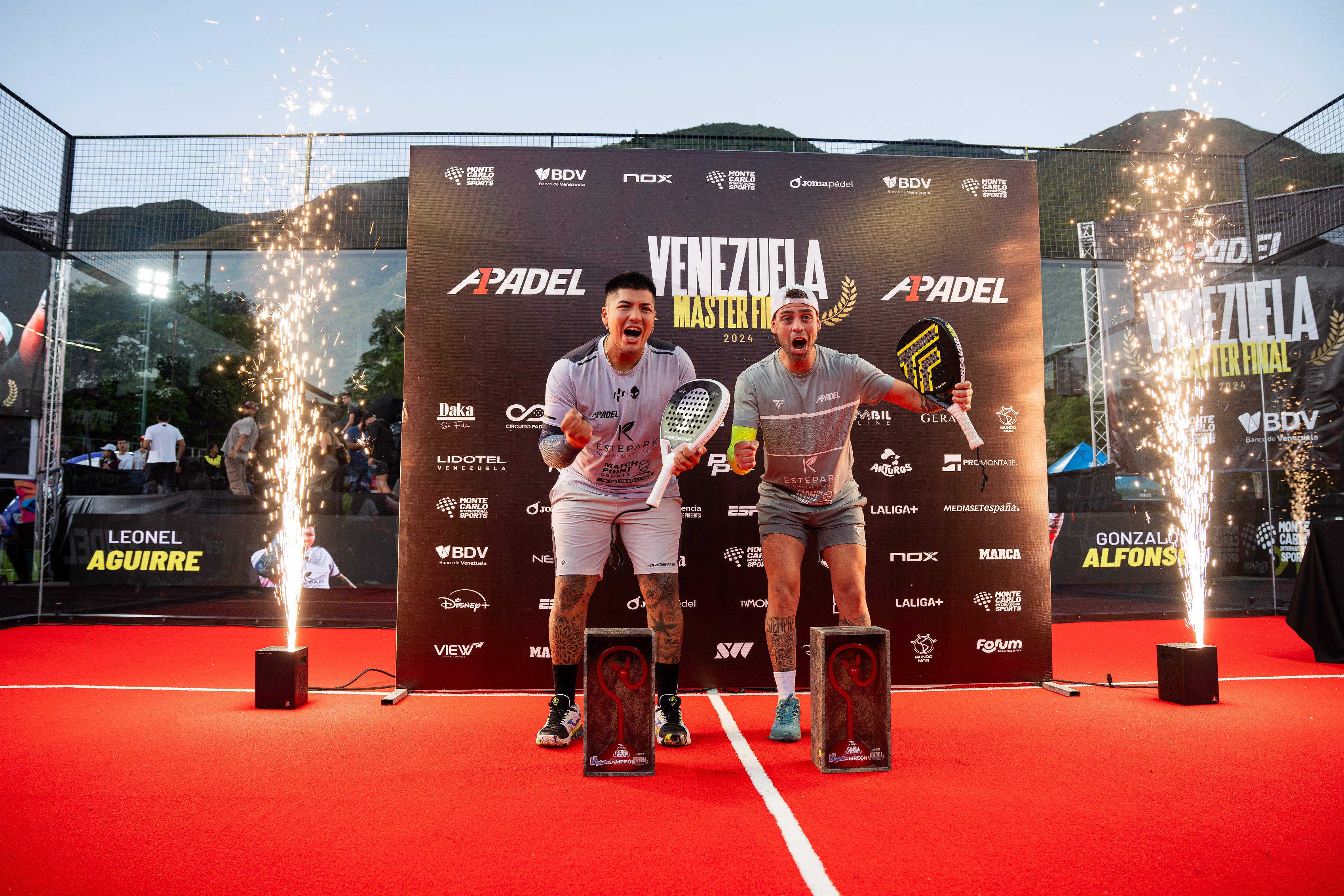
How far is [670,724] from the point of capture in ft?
11.5

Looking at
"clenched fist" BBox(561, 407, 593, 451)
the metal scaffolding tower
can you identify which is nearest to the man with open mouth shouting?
"clenched fist" BBox(561, 407, 593, 451)

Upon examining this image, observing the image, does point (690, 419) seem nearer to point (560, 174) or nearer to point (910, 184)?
point (560, 174)

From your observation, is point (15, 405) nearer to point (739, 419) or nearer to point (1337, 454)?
point (739, 419)

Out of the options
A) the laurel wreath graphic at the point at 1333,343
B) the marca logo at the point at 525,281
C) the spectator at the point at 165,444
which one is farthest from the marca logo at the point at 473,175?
the laurel wreath graphic at the point at 1333,343

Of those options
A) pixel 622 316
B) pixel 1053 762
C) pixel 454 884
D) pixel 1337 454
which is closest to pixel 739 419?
pixel 622 316

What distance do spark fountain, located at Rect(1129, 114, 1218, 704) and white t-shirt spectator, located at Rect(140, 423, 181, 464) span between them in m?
11.8

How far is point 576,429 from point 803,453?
121 centimetres

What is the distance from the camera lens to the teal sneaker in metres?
3.48

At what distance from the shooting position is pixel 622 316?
3.66 metres

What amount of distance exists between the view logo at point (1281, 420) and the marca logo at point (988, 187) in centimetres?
576

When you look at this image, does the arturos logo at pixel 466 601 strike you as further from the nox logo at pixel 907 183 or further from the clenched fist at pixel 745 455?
the nox logo at pixel 907 183

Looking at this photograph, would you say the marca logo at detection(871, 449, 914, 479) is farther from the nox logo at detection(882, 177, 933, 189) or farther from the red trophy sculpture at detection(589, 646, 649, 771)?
the red trophy sculpture at detection(589, 646, 649, 771)

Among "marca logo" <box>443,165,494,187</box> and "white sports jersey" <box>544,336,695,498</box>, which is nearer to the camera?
"white sports jersey" <box>544,336,695,498</box>

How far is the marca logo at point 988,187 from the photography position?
4961mm
